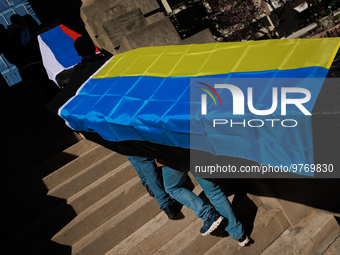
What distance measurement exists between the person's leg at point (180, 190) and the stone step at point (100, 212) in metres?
1.06

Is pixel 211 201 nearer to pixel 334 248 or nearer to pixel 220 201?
pixel 220 201

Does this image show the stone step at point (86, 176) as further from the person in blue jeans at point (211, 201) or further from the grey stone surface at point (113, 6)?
the grey stone surface at point (113, 6)

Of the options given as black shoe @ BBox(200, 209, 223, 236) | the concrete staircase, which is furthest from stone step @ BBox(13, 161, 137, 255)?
black shoe @ BBox(200, 209, 223, 236)

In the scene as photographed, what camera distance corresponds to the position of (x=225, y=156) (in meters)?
2.47

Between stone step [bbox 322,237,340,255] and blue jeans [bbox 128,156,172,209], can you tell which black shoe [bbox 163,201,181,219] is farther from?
stone step [bbox 322,237,340,255]

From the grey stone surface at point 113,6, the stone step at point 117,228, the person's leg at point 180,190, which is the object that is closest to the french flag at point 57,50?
the grey stone surface at point 113,6

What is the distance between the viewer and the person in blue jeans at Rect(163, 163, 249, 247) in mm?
3084

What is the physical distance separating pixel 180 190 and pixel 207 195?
11.7 inches

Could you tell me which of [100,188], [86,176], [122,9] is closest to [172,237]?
[100,188]

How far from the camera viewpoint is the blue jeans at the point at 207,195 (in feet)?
10.1

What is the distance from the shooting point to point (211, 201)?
3148 mm

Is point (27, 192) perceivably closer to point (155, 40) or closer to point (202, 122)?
point (155, 40)

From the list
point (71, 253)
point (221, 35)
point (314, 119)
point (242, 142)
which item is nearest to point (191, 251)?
point (71, 253)

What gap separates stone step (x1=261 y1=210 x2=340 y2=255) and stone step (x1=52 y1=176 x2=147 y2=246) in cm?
184
